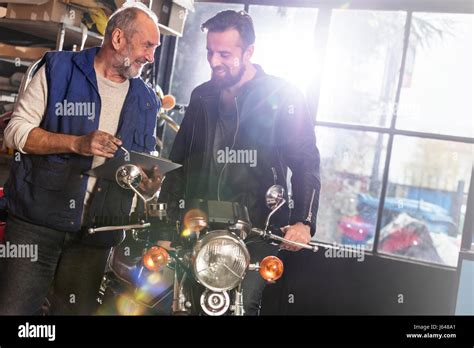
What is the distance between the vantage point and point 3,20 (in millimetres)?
2533

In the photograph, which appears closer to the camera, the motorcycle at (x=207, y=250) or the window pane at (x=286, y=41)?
the motorcycle at (x=207, y=250)

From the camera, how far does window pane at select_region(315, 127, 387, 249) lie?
3084mm

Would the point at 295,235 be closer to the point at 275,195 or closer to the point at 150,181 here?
the point at 275,195

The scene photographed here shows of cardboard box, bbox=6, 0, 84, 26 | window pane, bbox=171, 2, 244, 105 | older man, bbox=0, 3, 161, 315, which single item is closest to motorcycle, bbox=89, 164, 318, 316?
older man, bbox=0, 3, 161, 315

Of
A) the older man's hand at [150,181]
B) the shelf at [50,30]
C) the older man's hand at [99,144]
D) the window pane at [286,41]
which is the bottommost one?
the older man's hand at [150,181]

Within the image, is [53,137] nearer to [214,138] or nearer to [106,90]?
[106,90]

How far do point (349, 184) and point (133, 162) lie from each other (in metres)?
2.03

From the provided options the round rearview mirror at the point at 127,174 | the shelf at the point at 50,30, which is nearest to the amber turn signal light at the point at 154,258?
the round rearview mirror at the point at 127,174

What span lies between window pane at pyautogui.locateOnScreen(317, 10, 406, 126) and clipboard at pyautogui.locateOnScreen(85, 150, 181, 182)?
6.46 ft

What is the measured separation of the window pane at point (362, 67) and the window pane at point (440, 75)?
0.08m

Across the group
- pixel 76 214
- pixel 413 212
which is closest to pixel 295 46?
pixel 413 212

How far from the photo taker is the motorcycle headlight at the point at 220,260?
1174 millimetres

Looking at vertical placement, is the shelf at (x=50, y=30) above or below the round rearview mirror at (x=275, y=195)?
above

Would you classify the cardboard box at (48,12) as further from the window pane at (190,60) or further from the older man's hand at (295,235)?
the older man's hand at (295,235)
